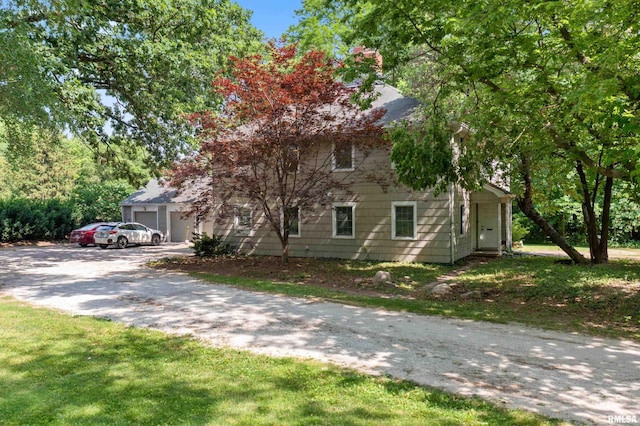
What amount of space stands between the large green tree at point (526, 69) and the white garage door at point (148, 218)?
22.5 m

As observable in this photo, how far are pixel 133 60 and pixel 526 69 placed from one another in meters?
11.1

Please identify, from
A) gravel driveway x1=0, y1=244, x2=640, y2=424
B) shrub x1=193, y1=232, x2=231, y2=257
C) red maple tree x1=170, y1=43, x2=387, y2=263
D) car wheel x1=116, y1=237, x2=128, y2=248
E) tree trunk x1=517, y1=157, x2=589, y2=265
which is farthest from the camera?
car wheel x1=116, y1=237, x2=128, y2=248

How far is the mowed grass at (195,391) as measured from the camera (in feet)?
11.3

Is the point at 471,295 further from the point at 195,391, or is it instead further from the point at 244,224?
the point at 244,224

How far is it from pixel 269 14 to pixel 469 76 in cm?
1540

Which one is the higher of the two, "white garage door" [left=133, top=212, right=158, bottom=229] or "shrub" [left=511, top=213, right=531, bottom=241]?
"white garage door" [left=133, top=212, right=158, bottom=229]

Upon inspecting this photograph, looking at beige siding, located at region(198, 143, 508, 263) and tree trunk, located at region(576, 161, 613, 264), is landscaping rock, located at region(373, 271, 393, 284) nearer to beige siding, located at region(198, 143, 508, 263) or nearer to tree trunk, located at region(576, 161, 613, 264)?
beige siding, located at region(198, 143, 508, 263)

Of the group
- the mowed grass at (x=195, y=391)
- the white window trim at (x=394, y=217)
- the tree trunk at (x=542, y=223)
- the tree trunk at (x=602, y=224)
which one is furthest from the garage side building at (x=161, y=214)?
the mowed grass at (x=195, y=391)

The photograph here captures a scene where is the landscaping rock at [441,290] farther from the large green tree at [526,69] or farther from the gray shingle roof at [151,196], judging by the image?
the gray shingle roof at [151,196]

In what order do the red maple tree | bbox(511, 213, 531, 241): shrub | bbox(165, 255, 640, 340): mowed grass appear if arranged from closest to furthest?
bbox(165, 255, 640, 340): mowed grass
the red maple tree
bbox(511, 213, 531, 241): shrub

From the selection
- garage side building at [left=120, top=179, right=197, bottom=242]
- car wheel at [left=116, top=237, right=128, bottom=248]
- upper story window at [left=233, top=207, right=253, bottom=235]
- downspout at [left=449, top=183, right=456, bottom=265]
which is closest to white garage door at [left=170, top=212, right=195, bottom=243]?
garage side building at [left=120, top=179, right=197, bottom=242]

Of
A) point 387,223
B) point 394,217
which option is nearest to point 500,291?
point 394,217

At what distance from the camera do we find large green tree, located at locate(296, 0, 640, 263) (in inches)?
247

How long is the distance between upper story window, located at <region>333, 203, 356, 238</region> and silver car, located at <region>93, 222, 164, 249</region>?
13.3m
